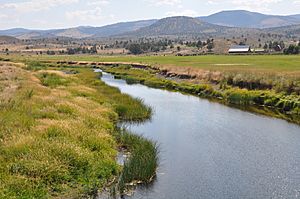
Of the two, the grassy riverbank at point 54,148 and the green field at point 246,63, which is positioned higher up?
the grassy riverbank at point 54,148

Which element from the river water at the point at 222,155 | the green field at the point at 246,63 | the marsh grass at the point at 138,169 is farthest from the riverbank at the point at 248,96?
the marsh grass at the point at 138,169

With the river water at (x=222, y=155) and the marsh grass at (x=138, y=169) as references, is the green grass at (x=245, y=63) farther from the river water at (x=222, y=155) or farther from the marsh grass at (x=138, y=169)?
the marsh grass at (x=138, y=169)

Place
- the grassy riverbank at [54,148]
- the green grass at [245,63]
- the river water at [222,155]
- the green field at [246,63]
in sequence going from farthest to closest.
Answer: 1. the green grass at [245,63]
2. the green field at [246,63]
3. the river water at [222,155]
4. the grassy riverbank at [54,148]

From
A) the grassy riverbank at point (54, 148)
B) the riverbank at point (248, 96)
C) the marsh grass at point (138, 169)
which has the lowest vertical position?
the riverbank at point (248, 96)

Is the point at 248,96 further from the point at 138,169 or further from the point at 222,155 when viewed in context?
the point at 138,169

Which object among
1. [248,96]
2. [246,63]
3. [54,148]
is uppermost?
[54,148]

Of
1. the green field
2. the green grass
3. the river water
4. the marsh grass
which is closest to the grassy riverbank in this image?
the marsh grass

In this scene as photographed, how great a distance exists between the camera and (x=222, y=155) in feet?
89.5

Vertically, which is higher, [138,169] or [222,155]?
[138,169]

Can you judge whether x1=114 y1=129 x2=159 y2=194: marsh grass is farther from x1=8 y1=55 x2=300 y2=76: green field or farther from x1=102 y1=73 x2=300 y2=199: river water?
x1=8 y1=55 x2=300 y2=76: green field

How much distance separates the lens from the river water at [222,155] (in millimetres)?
20906

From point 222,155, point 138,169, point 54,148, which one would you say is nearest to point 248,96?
point 222,155

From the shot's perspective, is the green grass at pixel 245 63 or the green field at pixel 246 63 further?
the green grass at pixel 245 63

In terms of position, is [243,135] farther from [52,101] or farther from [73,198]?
[73,198]
